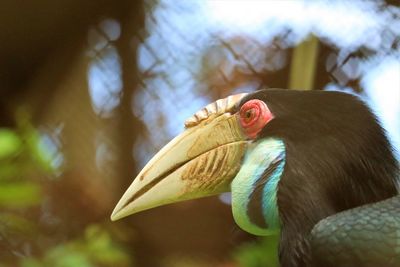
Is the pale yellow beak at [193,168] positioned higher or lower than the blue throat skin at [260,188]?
higher

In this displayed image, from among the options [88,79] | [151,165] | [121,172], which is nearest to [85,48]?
[88,79]

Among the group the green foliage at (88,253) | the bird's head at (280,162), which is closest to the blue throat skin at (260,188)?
the bird's head at (280,162)

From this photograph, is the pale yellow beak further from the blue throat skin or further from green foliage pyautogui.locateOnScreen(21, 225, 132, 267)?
green foliage pyautogui.locateOnScreen(21, 225, 132, 267)

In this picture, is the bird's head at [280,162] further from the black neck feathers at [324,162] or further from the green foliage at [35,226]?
the green foliage at [35,226]

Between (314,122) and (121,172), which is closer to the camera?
(314,122)

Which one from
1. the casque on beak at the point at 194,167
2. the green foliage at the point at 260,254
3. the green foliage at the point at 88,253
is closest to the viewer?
the casque on beak at the point at 194,167

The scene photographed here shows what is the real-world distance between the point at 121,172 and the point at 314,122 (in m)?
0.74

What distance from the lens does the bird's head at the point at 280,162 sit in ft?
2.51

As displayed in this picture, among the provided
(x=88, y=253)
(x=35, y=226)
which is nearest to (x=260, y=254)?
(x=88, y=253)

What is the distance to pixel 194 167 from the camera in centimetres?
83

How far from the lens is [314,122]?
0.79m

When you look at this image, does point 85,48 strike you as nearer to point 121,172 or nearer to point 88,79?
point 88,79

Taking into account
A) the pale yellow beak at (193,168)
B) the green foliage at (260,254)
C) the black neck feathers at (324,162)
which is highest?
the pale yellow beak at (193,168)

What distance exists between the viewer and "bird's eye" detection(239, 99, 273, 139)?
81 cm
